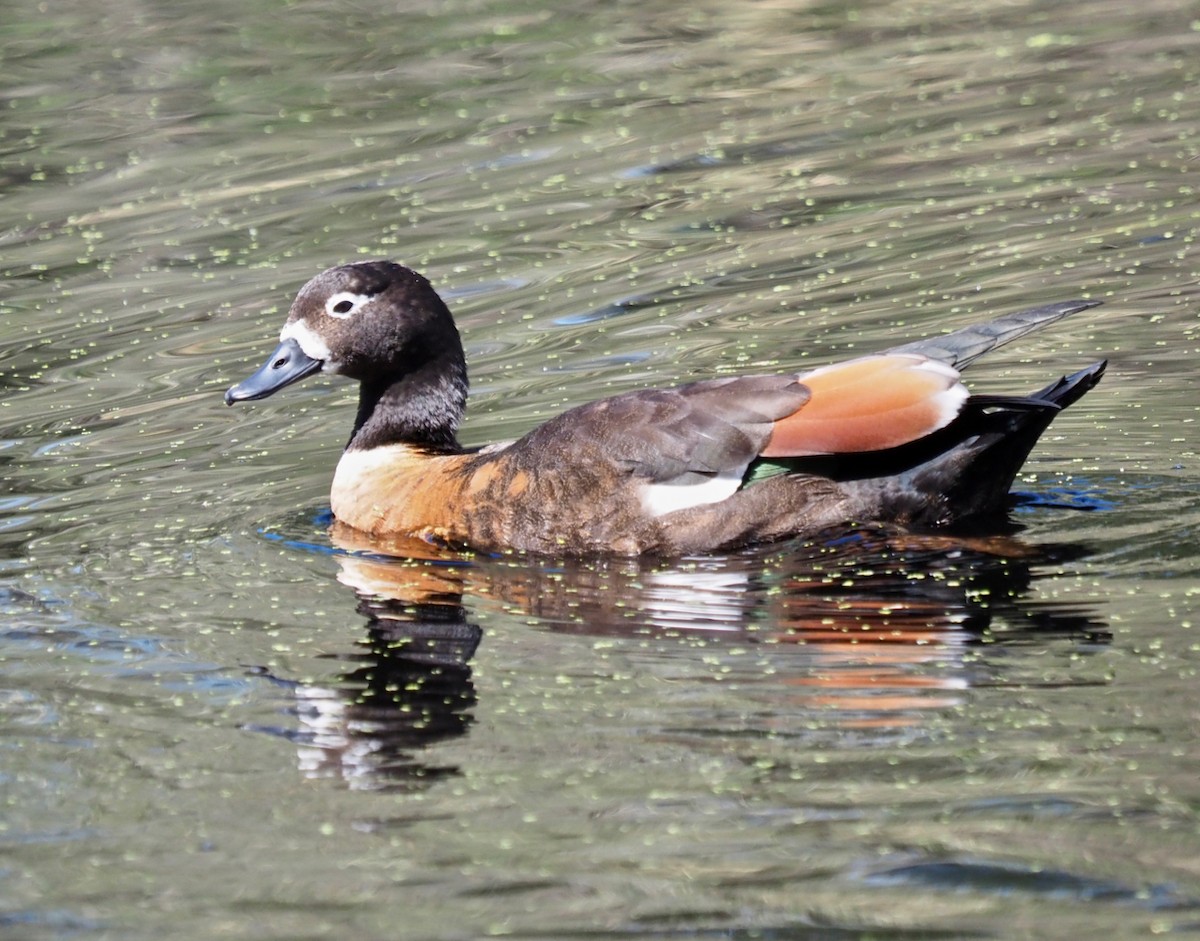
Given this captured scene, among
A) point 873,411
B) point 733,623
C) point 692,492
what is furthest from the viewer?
point 692,492

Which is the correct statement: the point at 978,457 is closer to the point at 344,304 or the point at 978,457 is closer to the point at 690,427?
the point at 690,427

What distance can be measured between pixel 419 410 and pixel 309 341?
0.51 metres

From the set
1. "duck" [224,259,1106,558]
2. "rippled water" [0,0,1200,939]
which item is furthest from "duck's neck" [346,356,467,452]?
"duck" [224,259,1106,558]

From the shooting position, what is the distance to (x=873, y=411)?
262 inches

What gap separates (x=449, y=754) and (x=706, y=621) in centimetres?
120

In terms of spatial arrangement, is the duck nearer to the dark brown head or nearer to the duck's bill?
the dark brown head

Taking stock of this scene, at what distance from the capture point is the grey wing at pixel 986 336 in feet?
22.1

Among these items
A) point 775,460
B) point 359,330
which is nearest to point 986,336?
point 775,460

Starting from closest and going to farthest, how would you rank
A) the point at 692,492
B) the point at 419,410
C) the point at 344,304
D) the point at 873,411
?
the point at 873,411 → the point at 692,492 → the point at 344,304 → the point at 419,410

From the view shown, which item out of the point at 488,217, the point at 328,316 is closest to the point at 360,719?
the point at 328,316

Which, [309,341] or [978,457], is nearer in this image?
[978,457]

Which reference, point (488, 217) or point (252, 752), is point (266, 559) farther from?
point (488, 217)

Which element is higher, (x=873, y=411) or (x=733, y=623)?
(x=873, y=411)

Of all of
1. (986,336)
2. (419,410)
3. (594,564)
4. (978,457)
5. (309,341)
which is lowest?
(594,564)
